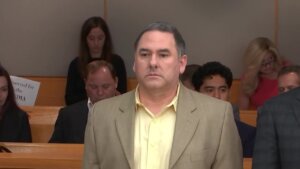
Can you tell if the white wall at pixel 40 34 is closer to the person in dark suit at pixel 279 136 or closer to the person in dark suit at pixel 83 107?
the person in dark suit at pixel 83 107

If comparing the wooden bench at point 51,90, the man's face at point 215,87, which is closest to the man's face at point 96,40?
the wooden bench at point 51,90

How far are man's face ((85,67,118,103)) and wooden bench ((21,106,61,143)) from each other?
0.42 m

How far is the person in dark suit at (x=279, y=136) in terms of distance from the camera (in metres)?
3.50

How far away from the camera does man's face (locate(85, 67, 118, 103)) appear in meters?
6.21

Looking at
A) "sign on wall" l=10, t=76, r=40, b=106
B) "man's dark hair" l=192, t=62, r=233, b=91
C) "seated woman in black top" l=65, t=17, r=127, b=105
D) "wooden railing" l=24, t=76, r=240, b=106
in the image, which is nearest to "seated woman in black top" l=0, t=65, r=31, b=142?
"sign on wall" l=10, t=76, r=40, b=106

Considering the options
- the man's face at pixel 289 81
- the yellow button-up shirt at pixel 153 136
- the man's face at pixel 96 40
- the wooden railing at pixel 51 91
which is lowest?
the wooden railing at pixel 51 91

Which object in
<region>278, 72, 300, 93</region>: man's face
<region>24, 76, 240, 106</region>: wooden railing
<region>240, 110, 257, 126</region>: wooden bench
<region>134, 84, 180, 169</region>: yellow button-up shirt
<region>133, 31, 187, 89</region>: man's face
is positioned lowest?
<region>24, 76, 240, 106</region>: wooden railing

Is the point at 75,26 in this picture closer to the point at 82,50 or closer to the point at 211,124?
the point at 82,50

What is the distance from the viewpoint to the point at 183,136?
3.69 metres

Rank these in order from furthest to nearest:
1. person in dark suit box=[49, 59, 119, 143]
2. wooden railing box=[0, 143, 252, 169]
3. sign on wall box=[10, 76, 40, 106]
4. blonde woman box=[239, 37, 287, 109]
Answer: blonde woman box=[239, 37, 287, 109]
sign on wall box=[10, 76, 40, 106]
person in dark suit box=[49, 59, 119, 143]
wooden railing box=[0, 143, 252, 169]

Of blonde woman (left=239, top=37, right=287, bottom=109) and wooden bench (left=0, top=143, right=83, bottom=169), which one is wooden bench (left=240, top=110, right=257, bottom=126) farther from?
wooden bench (left=0, top=143, right=83, bottom=169)

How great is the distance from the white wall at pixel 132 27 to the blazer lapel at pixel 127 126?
4.56 m

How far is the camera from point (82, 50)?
26.3ft

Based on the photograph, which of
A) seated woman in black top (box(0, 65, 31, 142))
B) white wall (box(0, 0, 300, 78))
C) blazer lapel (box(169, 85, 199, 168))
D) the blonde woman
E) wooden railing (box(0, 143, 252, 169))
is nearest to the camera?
blazer lapel (box(169, 85, 199, 168))
